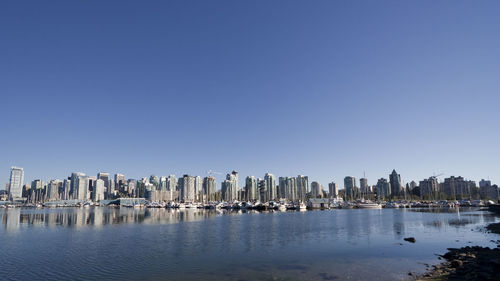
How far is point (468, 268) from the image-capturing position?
3284cm

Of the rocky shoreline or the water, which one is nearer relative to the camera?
the rocky shoreline

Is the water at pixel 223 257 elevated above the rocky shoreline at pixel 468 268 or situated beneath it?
situated beneath

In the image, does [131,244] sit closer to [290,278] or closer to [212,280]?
[212,280]

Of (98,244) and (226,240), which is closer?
(98,244)

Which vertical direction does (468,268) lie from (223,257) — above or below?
above

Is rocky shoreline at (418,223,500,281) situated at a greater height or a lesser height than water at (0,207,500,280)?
greater

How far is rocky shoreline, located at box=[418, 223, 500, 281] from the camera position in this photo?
29.6 metres

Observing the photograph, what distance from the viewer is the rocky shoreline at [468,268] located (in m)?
29.6

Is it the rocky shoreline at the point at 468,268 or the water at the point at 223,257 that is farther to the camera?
the water at the point at 223,257

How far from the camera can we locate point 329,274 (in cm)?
3369

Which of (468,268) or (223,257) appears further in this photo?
(223,257)

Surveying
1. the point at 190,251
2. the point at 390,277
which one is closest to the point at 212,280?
the point at 190,251

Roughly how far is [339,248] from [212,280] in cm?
2757

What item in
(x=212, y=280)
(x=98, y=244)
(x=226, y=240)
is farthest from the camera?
(x=226, y=240)
